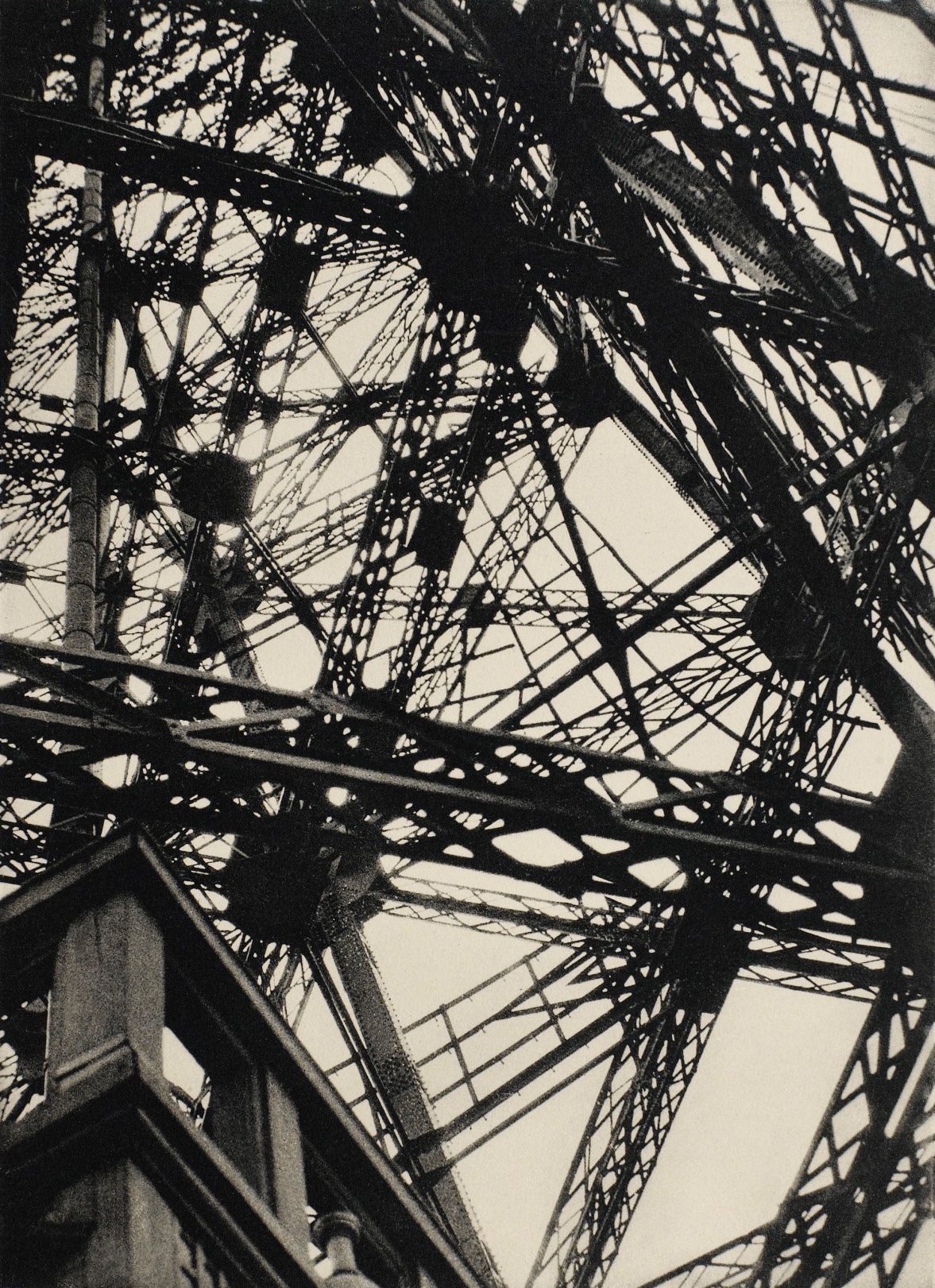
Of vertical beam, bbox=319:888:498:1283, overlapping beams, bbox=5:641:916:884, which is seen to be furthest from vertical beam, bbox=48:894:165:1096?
vertical beam, bbox=319:888:498:1283

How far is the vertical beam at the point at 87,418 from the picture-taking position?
9.03 m

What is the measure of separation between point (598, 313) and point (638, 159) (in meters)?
1.38

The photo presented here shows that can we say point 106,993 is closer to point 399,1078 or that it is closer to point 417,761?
point 417,761

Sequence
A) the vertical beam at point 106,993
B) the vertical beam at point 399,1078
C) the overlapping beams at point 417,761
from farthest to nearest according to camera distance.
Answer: the vertical beam at point 399,1078 < the overlapping beams at point 417,761 < the vertical beam at point 106,993

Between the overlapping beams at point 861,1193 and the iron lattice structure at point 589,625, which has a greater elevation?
the iron lattice structure at point 589,625

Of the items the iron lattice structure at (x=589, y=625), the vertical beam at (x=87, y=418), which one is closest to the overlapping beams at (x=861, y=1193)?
the iron lattice structure at (x=589, y=625)

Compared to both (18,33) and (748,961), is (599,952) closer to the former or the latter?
(748,961)

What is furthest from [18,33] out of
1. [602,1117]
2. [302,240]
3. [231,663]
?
[602,1117]

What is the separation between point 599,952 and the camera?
9398 mm

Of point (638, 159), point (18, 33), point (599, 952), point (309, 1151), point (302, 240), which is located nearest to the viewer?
point (309, 1151)

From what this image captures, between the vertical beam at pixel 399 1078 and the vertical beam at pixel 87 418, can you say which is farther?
the vertical beam at pixel 399 1078

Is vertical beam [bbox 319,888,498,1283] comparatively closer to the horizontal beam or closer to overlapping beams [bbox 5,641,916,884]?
overlapping beams [bbox 5,641,916,884]

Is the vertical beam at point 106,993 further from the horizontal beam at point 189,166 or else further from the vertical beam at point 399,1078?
the vertical beam at point 399,1078

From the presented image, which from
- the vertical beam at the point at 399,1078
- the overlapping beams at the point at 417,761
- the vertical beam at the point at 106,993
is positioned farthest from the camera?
the vertical beam at the point at 399,1078
